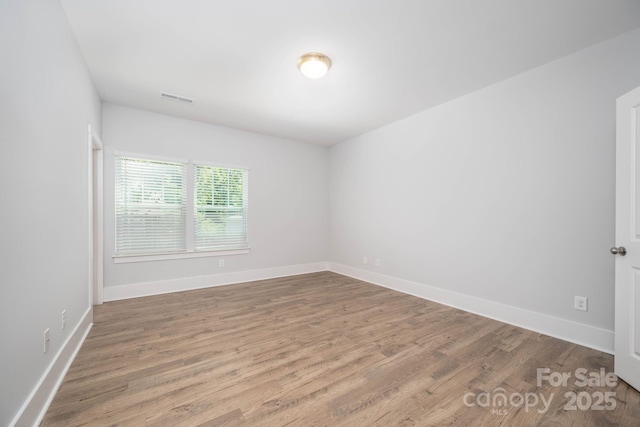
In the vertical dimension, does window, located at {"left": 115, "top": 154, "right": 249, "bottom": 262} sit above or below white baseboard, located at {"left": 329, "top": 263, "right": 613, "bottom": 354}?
above

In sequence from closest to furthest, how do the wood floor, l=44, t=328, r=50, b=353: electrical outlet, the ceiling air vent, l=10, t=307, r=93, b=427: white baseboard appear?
l=10, t=307, r=93, b=427: white baseboard < the wood floor < l=44, t=328, r=50, b=353: electrical outlet < the ceiling air vent

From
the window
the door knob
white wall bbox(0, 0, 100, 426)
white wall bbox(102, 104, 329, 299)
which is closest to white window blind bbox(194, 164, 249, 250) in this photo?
the window

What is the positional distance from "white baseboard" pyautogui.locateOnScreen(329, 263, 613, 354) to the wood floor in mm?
113

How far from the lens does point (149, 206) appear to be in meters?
4.05

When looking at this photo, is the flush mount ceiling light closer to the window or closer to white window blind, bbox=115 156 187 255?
the window

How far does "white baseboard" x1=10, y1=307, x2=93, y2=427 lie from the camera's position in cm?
141

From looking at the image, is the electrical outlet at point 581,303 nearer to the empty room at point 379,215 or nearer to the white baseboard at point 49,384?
the empty room at point 379,215

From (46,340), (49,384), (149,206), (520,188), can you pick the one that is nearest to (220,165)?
(149,206)

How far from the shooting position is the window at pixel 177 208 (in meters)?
3.89

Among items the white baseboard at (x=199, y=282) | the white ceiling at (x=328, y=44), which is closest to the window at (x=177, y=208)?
the white baseboard at (x=199, y=282)

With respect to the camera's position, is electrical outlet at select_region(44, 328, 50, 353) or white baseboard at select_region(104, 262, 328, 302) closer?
electrical outlet at select_region(44, 328, 50, 353)

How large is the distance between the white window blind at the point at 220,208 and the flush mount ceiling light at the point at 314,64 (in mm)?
2620

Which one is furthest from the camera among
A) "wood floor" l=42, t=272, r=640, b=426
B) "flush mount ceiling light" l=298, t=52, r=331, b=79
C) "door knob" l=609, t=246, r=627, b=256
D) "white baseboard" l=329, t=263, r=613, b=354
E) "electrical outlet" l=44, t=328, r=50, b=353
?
"flush mount ceiling light" l=298, t=52, r=331, b=79

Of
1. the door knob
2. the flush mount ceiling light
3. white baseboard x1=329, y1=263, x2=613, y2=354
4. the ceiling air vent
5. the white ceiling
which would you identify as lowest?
A: white baseboard x1=329, y1=263, x2=613, y2=354
